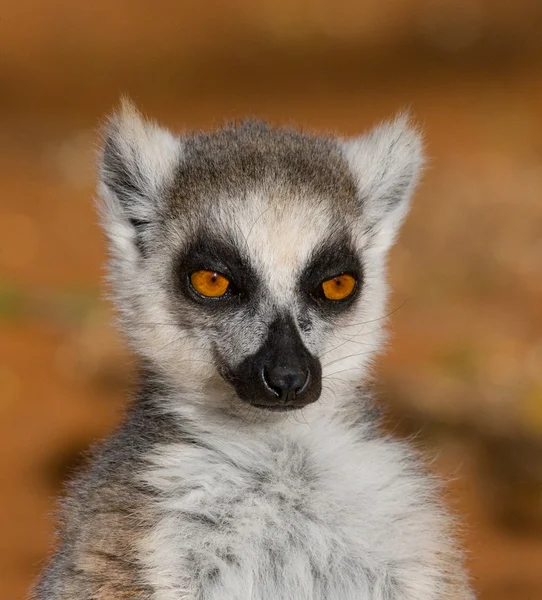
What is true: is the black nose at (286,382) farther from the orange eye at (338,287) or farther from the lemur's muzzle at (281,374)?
the orange eye at (338,287)

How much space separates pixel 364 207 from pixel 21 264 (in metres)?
9.57

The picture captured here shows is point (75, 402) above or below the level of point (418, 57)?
below

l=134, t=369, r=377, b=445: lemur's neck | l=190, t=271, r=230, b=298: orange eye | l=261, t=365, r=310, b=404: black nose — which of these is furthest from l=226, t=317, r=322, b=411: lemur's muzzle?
l=190, t=271, r=230, b=298: orange eye

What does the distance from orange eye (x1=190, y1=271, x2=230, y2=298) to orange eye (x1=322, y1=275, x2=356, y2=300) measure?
0.42 metres

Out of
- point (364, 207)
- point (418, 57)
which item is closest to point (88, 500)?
point (364, 207)

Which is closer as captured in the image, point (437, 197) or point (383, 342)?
point (383, 342)

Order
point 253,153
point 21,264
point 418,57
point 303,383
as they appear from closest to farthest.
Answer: point 303,383
point 253,153
point 21,264
point 418,57

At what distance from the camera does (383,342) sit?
4555mm

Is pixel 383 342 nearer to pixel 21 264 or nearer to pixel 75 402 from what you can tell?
pixel 75 402

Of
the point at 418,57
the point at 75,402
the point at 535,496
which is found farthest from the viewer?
the point at 418,57

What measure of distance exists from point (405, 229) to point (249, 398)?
36.1 ft

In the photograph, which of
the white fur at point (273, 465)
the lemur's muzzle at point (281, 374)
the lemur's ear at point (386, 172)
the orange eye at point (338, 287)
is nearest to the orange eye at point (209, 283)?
the white fur at point (273, 465)

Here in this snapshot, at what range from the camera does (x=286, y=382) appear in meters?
3.82

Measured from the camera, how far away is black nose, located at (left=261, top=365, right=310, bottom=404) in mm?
3826
